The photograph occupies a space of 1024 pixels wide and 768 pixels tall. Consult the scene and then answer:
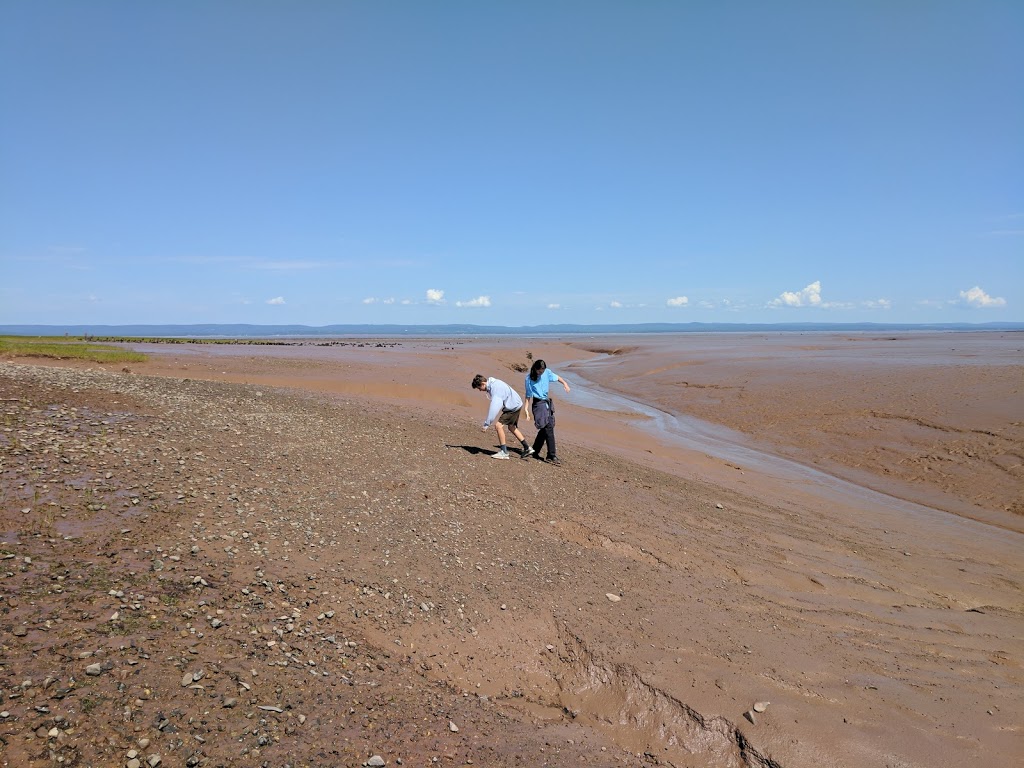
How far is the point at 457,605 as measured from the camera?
6.29 metres

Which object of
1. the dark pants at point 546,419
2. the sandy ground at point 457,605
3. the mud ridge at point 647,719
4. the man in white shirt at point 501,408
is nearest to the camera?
the sandy ground at point 457,605

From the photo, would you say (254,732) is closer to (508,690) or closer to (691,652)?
(508,690)

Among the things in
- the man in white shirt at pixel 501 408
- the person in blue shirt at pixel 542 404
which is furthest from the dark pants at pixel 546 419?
the man in white shirt at pixel 501 408

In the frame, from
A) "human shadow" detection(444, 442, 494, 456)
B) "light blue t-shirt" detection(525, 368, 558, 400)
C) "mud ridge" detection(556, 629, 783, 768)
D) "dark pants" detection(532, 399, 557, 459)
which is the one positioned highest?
"light blue t-shirt" detection(525, 368, 558, 400)

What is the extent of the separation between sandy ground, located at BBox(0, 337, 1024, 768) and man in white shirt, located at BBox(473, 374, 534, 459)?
26.6 inches

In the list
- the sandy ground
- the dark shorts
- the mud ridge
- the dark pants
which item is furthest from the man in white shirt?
the mud ridge

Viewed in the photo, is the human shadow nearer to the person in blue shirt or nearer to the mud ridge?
the person in blue shirt

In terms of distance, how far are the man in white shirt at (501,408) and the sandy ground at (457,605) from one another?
2.21 feet

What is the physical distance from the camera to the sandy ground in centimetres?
437

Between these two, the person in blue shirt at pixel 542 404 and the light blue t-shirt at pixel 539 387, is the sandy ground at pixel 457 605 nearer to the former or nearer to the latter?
the person in blue shirt at pixel 542 404

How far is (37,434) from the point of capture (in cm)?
881

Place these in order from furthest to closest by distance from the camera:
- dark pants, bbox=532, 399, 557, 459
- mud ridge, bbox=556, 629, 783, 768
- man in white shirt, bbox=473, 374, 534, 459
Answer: dark pants, bbox=532, 399, 557, 459, man in white shirt, bbox=473, 374, 534, 459, mud ridge, bbox=556, 629, 783, 768

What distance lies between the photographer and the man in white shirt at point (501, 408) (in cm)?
1195

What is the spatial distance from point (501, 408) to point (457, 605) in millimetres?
6241
